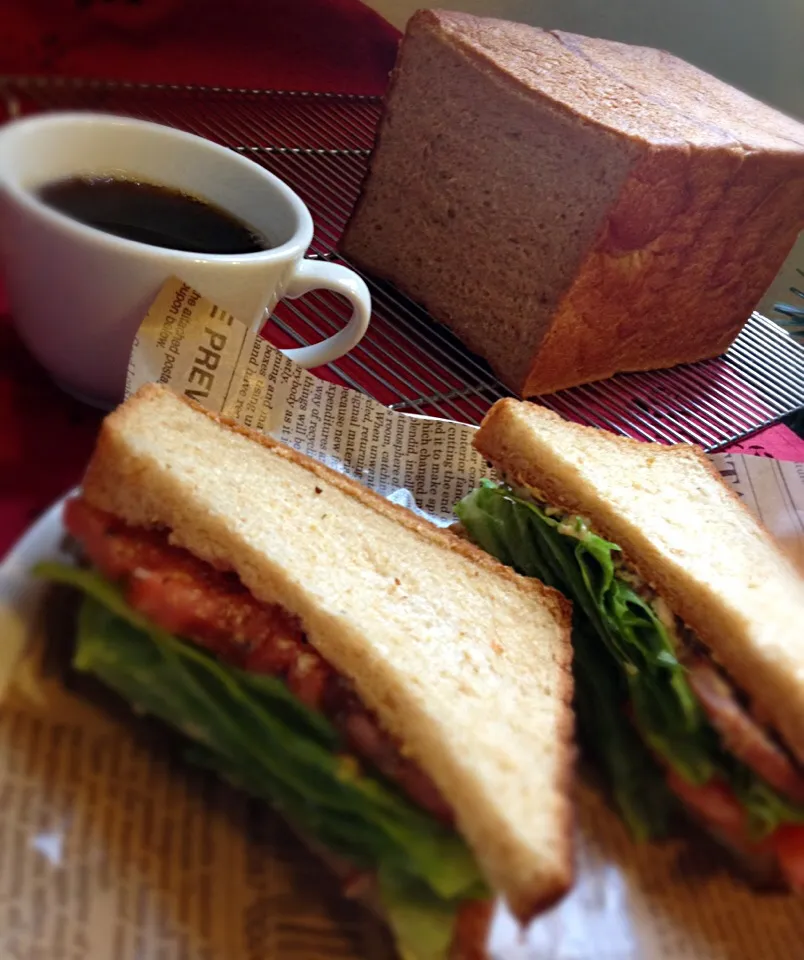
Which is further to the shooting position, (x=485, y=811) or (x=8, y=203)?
(x=8, y=203)

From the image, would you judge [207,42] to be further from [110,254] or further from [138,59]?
[110,254]

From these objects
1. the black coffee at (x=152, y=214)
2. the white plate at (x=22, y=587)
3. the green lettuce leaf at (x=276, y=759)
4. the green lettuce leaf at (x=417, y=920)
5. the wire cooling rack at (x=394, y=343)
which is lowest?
the wire cooling rack at (x=394, y=343)

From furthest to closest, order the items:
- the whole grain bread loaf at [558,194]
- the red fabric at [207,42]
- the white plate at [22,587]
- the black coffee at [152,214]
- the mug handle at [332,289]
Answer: the whole grain bread loaf at [558,194]
the red fabric at [207,42]
the mug handle at [332,289]
the black coffee at [152,214]
the white plate at [22,587]

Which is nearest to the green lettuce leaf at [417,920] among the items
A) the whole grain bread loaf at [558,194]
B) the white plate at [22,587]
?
the white plate at [22,587]

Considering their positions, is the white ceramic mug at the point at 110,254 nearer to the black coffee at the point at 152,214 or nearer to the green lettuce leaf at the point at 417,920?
the black coffee at the point at 152,214

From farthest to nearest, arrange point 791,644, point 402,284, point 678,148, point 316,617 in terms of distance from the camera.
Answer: point 402,284
point 678,148
point 791,644
point 316,617

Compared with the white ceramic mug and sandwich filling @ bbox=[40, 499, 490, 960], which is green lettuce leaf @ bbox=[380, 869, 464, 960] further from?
the white ceramic mug

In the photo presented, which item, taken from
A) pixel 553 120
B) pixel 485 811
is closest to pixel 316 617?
pixel 485 811

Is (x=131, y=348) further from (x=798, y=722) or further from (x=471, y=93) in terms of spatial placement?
(x=471, y=93)
